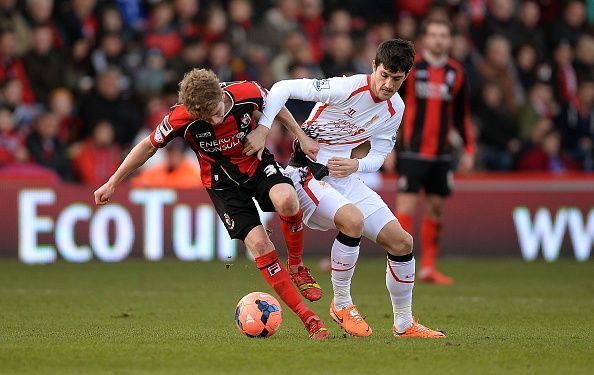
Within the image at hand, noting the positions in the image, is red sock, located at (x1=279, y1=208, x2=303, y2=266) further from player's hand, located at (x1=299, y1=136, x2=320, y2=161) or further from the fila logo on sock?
the fila logo on sock

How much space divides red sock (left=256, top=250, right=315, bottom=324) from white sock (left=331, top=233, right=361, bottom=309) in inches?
17.3

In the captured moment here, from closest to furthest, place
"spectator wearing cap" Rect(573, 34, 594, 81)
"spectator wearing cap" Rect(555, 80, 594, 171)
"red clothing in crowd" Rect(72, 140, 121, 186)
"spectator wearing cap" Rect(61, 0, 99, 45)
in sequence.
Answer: "red clothing in crowd" Rect(72, 140, 121, 186) → "spectator wearing cap" Rect(61, 0, 99, 45) → "spectator wearing cap" Rect(555, 80, 594, 171) → "spectator wearing cap" Rect(573, 34, 594, 81)

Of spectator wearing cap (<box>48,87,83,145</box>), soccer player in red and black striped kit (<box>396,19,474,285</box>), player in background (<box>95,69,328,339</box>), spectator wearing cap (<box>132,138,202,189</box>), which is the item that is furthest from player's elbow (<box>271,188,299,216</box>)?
spectator wearing cap (<box>48,87,83,145</box>)

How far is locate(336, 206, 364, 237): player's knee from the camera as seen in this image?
8.45 meters

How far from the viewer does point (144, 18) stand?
61.0 ft

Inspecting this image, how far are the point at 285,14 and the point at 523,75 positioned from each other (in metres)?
4.04

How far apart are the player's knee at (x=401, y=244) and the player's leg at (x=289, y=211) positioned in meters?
0.66

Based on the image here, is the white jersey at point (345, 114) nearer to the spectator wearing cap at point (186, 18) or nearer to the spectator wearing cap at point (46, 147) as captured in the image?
the spectator wearing cap at point (46, 147)

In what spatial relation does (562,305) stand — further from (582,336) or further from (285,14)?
(285,14)

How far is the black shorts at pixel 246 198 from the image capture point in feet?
28.1

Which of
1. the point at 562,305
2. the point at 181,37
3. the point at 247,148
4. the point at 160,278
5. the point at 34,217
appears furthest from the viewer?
the point at 181,37

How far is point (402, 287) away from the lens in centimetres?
857

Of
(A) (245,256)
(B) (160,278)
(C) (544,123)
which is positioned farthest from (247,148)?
(C) (544,123)

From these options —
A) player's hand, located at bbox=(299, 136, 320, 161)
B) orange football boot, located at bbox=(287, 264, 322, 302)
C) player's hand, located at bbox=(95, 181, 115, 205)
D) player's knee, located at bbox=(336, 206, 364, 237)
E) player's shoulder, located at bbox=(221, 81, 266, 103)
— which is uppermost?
player's shoulder, located at bbox=(221, 81, 266, 103)
